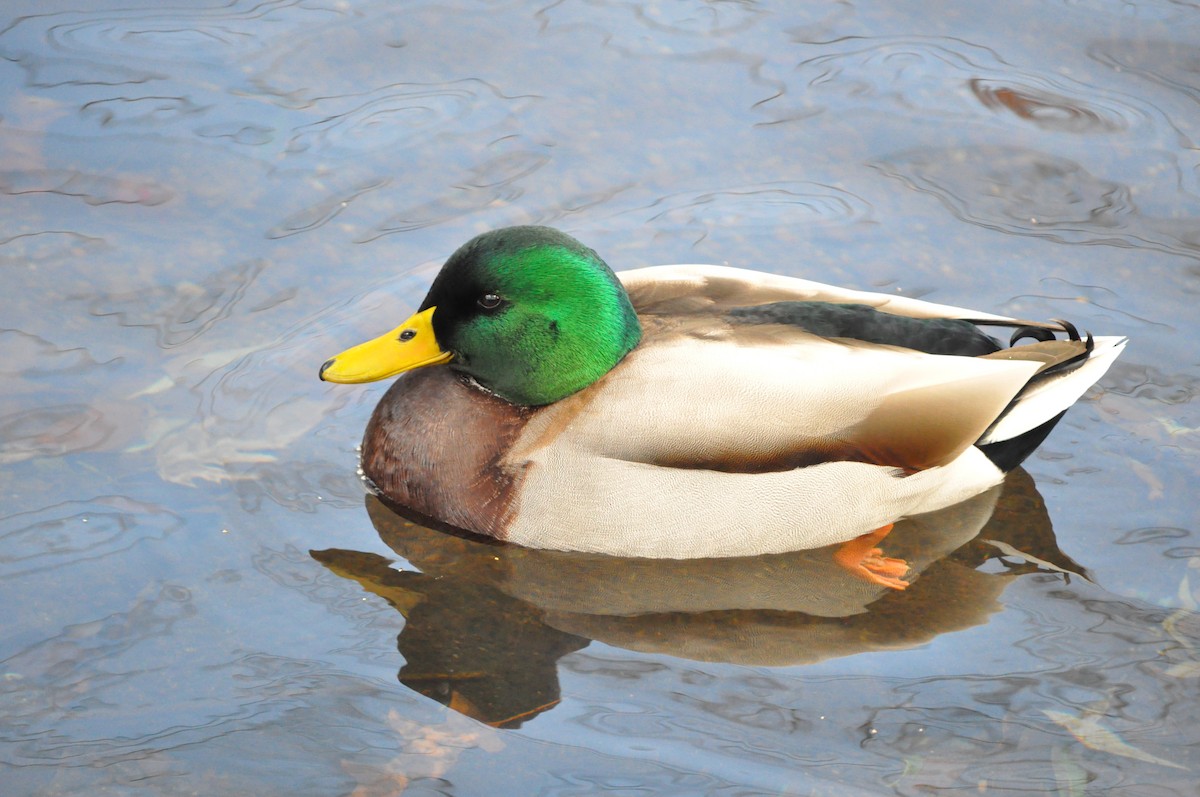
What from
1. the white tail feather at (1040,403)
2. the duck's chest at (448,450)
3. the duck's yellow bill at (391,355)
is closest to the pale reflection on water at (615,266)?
the duck's chest at (448,450)

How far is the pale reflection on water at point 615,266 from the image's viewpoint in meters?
4.73

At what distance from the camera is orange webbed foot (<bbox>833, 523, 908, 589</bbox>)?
548cm

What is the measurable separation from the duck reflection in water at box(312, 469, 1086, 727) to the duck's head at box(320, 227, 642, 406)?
0.63 m

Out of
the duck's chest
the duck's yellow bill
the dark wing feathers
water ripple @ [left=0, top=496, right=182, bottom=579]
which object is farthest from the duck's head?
water ripple @ [left=0, top=496, right=182, bottom=579]

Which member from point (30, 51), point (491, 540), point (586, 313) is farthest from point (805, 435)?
point (30, 51)

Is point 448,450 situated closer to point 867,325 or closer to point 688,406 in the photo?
point 688,406

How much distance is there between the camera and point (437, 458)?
550 centimetres

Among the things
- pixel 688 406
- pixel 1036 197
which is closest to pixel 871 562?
pixel 688 406

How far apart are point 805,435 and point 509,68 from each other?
373 centimetres

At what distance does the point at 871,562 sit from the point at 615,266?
6.82 feet

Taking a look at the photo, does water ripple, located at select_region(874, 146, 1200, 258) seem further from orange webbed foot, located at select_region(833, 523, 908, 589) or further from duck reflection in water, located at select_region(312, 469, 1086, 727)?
orange webbed foot, located at select_region(833, 523, 908, 589)

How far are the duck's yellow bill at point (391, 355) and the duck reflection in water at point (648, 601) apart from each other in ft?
2.00

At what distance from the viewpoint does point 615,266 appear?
22.7ft

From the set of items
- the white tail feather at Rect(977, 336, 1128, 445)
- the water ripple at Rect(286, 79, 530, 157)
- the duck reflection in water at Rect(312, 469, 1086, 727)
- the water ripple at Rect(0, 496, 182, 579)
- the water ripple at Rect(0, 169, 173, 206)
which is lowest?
the duck reflection in water at Rect(312, 469, 1086, 727)
